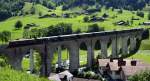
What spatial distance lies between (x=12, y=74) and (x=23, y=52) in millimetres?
43106

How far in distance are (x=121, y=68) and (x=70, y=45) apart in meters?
15.6

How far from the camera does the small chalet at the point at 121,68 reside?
285ft

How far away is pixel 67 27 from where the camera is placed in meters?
185

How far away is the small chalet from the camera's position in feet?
285

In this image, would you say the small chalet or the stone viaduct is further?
the small chalet

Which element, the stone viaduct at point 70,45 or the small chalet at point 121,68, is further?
the small chalet at point 121,68

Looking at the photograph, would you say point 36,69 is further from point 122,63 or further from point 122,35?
point 122,35

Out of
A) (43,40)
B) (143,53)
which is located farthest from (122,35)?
(43,40)

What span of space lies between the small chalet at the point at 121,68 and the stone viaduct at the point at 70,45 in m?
7.26

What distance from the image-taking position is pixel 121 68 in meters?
91.2

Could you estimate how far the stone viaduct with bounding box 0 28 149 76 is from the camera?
8100 centimetres

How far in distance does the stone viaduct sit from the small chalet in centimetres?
726

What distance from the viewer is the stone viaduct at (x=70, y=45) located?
266ft

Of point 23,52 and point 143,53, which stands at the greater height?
point 23,52
